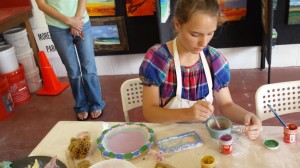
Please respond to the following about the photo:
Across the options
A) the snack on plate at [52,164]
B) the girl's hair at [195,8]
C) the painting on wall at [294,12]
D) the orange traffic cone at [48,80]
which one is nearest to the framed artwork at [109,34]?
the orange traffic cone at [48,80]

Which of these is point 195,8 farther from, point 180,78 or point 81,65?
point 81,65

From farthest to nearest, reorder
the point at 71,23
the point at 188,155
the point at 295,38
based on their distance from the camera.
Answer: the point at 295,38 → the point at 71,23 → the point at 188,155

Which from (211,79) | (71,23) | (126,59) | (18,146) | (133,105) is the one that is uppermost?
(71,23)

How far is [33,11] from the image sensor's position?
3.21m

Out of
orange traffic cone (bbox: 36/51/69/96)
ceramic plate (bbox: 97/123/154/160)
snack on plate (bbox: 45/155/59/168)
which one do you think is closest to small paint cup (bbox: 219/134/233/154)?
ceramic plate (bbox: 97/123/154/160)

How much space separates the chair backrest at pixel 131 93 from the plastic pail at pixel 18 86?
1834 mm

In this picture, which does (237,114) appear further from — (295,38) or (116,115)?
(295,38)

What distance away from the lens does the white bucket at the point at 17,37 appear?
309 cm

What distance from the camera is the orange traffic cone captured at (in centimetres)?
315

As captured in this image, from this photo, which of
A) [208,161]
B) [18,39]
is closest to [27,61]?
[18,39]

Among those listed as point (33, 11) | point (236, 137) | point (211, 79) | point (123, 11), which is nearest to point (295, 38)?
point (123, 11)

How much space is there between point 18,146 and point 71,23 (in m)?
1.05

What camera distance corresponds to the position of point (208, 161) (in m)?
0.98

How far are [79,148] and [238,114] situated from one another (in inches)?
25.0
